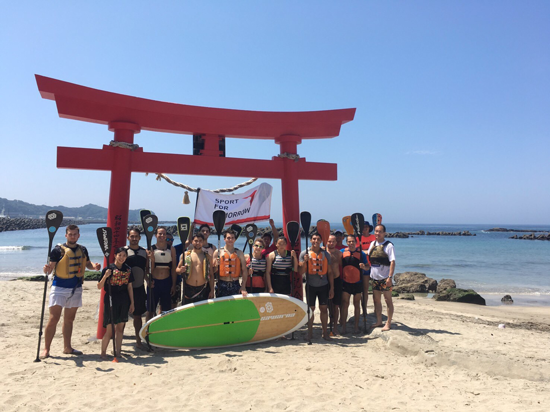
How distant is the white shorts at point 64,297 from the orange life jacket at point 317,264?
2.98 meters

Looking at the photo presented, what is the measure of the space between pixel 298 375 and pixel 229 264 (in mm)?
1682

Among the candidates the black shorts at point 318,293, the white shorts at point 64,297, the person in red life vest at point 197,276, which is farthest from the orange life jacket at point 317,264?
the white shorts at point 64,297

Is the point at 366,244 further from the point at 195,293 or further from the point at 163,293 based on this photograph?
the point at 163,293

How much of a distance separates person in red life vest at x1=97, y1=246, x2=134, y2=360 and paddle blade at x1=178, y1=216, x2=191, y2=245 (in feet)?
3.76

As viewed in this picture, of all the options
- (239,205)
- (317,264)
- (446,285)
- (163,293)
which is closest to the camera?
(163,293)

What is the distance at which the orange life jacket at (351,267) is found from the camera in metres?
5.37

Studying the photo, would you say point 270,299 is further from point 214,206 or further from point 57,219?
point 57,219

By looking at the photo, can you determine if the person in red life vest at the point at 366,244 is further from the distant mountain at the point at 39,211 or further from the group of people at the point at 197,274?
the distant mountain at the point at 39,211

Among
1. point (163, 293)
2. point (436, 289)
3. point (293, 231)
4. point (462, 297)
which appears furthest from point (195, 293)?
point (436, 289)

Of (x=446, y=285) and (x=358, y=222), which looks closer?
(x=358, y=222)

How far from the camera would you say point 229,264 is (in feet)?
15.7

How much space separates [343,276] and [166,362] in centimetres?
276

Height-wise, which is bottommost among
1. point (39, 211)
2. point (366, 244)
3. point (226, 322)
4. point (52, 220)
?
point (226, 322)

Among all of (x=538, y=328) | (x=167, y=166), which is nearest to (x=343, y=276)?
(x=167, y=166)
